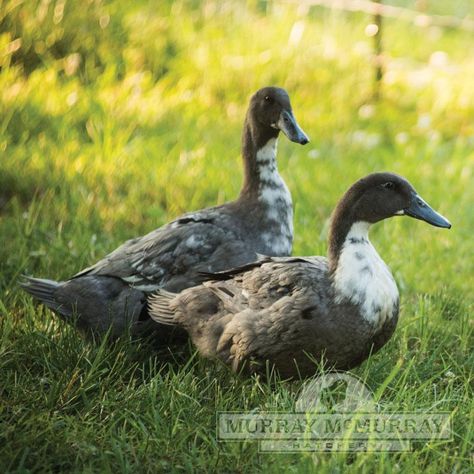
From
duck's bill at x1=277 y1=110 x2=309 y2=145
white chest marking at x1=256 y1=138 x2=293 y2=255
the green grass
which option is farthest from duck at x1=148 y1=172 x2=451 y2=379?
duck's bill at x1=277 y1=110 x2=309 y2=145

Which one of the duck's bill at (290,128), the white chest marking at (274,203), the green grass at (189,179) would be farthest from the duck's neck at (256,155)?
the green grass at (189,179)

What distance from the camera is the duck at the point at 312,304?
3.55m

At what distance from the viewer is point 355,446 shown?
126 inches

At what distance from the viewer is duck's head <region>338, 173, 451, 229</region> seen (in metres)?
3.72

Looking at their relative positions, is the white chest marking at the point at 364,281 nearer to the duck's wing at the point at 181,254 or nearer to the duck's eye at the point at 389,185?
the duck's eye at the point at 389,185

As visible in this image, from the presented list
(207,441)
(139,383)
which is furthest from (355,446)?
(139,383)

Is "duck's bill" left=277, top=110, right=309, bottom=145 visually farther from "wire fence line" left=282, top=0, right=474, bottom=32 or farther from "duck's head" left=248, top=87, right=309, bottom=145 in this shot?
"wire fence line" left=282, top=0, right=474, bottom=32

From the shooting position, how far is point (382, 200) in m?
3.75

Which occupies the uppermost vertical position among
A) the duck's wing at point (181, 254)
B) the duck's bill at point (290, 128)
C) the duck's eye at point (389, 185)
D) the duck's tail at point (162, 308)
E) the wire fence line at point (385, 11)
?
the wire fence line at point (385, 11)

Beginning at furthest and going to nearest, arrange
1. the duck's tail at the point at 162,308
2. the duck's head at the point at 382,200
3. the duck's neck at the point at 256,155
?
the duck's neck at the point at 256,155 → the duck's tail at the point at 162,308 → the duck's head at the point at 382,200

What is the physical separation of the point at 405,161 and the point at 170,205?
175 cm
